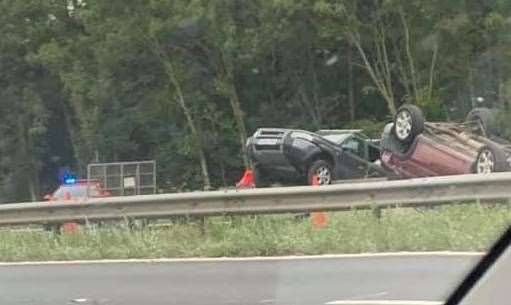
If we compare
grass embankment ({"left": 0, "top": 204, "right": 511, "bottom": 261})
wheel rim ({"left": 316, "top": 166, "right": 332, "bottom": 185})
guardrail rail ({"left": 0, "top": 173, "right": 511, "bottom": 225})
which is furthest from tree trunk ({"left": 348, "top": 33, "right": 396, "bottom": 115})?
wheel rim ({"left": 316, "top": 166, "right": 332, "bottom": 185})

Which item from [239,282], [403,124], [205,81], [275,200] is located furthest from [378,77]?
[275,200]

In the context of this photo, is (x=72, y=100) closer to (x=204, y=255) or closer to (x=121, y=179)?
(x=121, y=179)

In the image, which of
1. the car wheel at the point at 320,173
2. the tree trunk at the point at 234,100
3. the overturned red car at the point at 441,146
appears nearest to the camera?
the overturned red car at the point at 441,146

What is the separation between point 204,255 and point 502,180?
349cm

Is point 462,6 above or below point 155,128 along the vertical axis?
above

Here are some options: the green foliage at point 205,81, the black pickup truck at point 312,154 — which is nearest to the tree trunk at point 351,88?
the green foliage at point 205,81

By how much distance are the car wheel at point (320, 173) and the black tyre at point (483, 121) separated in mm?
2720

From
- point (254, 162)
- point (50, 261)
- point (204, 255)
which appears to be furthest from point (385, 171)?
point (50, 261)

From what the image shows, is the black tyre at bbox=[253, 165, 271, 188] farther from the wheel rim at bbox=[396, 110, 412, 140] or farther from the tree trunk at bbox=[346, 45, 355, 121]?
the wheel rim at bbox=[396, 110, 412, 140]

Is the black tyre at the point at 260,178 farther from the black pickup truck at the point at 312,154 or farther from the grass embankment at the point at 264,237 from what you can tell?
the grass embankment at the point at 264,237

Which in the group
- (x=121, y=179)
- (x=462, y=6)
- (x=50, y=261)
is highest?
(x=462, y=6)

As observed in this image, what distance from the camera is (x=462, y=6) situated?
6691 millimetres

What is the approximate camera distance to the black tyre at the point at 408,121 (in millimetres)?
7816

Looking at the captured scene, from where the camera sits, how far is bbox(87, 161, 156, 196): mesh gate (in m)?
8.08
